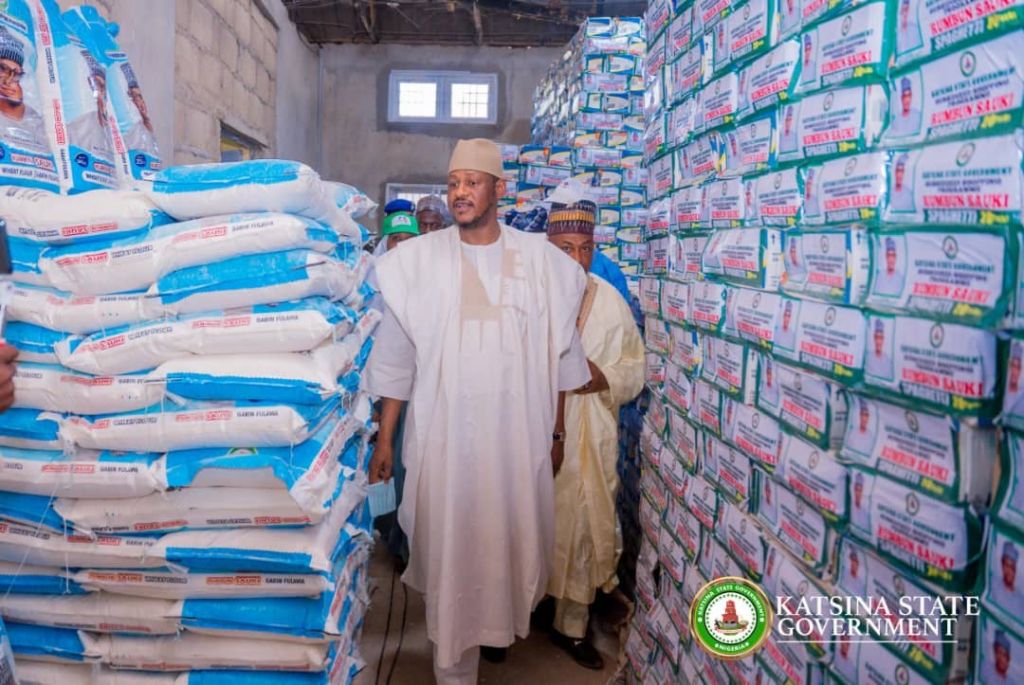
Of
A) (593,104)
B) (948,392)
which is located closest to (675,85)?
(948,392)

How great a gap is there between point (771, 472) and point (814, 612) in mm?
271

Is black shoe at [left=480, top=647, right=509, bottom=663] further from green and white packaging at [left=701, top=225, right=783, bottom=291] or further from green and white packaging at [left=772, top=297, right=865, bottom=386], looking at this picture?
green and white packaging at [left=772, top=297, right=865, bottom=386]

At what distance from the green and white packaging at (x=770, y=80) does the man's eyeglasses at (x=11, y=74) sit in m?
1.69

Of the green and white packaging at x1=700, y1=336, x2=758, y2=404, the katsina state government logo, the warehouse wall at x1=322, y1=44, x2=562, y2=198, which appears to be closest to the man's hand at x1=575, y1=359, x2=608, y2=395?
the green and white packaging at x1=700, y1=336, x2=758, y2=404

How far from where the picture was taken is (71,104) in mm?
1754

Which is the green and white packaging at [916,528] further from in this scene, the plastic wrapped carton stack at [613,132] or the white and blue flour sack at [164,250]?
the plastic wrapped carton stack at [613,132]

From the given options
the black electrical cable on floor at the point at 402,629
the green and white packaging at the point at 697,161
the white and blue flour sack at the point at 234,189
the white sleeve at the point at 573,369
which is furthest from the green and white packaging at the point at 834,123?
the black electrical cable on floor at the point at 402,629

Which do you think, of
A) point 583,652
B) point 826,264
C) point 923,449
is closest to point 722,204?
point 826,264

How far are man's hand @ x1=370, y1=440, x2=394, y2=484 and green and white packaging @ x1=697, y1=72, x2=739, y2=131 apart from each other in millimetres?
1381

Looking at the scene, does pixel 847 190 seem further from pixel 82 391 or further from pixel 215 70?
pixel 215 70

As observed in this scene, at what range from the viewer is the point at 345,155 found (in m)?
8.83

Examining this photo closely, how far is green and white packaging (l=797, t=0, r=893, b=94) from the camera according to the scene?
1091 millimetres

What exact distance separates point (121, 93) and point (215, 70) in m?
3.33

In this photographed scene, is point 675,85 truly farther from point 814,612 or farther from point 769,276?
point 814,612
